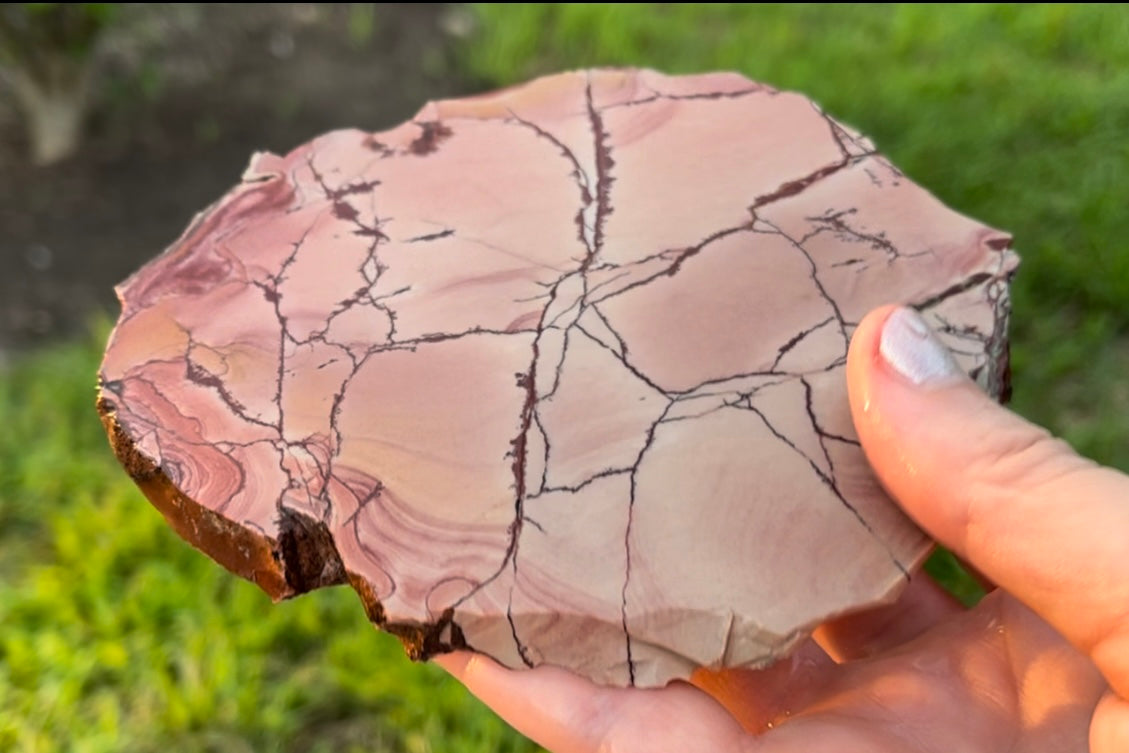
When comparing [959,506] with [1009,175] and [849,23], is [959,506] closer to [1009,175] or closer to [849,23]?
[1009,175]

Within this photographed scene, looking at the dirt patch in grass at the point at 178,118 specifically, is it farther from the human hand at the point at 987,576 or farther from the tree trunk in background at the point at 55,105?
the human hand at the point at 987,576

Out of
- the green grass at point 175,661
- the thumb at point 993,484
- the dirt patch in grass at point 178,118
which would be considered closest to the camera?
the thumb at point 993,484

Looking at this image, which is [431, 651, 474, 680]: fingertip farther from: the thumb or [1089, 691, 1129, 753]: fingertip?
[1089, 691, 1129, 753]: fingertip

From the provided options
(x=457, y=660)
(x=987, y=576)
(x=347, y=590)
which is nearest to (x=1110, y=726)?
(x=987, y=576)

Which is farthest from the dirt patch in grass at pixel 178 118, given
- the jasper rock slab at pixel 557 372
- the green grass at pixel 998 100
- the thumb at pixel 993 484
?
the thumb at pixel 993 484

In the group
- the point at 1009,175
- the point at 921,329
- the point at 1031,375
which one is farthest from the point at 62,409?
the point at 1009,175

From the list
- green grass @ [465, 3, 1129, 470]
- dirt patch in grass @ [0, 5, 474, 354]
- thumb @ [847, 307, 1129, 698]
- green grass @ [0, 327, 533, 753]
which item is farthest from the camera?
dirt patch in grass @ [0, 5, 474, 354]

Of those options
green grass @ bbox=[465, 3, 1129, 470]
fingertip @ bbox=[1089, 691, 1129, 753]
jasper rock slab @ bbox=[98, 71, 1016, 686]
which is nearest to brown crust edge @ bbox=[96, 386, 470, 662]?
jasper rock slab @ bbox=[98, 71, 1016, 686]
